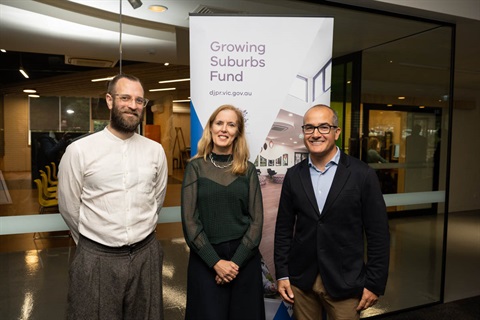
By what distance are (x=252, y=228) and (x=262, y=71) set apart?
1139 millimetres

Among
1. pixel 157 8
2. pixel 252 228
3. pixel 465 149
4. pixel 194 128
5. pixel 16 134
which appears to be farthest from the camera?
pixel 465 149

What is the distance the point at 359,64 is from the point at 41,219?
11.1ft

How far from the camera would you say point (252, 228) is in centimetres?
213

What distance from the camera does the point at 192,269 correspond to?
2.14 metres

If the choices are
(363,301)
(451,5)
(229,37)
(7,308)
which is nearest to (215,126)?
(229,37)

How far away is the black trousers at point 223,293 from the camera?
2.09 metres

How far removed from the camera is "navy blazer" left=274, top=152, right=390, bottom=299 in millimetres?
2051

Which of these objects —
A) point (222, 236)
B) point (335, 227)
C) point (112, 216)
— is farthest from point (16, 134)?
point (335, 227)

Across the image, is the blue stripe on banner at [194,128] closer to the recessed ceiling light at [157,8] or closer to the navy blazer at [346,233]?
the navy blazer at [346,233]

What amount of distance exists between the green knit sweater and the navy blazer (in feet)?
1.05

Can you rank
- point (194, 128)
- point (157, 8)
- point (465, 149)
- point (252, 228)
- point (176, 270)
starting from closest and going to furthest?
1. point (252, 228)
2. point (194, 128)
3. point (157, 8)
4. point (176, 270)
5. point (465, 149)

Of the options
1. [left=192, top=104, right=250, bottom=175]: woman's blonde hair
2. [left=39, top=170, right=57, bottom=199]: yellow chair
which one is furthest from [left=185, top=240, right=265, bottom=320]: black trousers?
[left=39, top=170, right=57, bottom=199]: yellow chair

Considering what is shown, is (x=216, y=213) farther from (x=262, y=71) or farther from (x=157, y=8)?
(x=157, y=8)

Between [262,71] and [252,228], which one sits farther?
[262,71]
